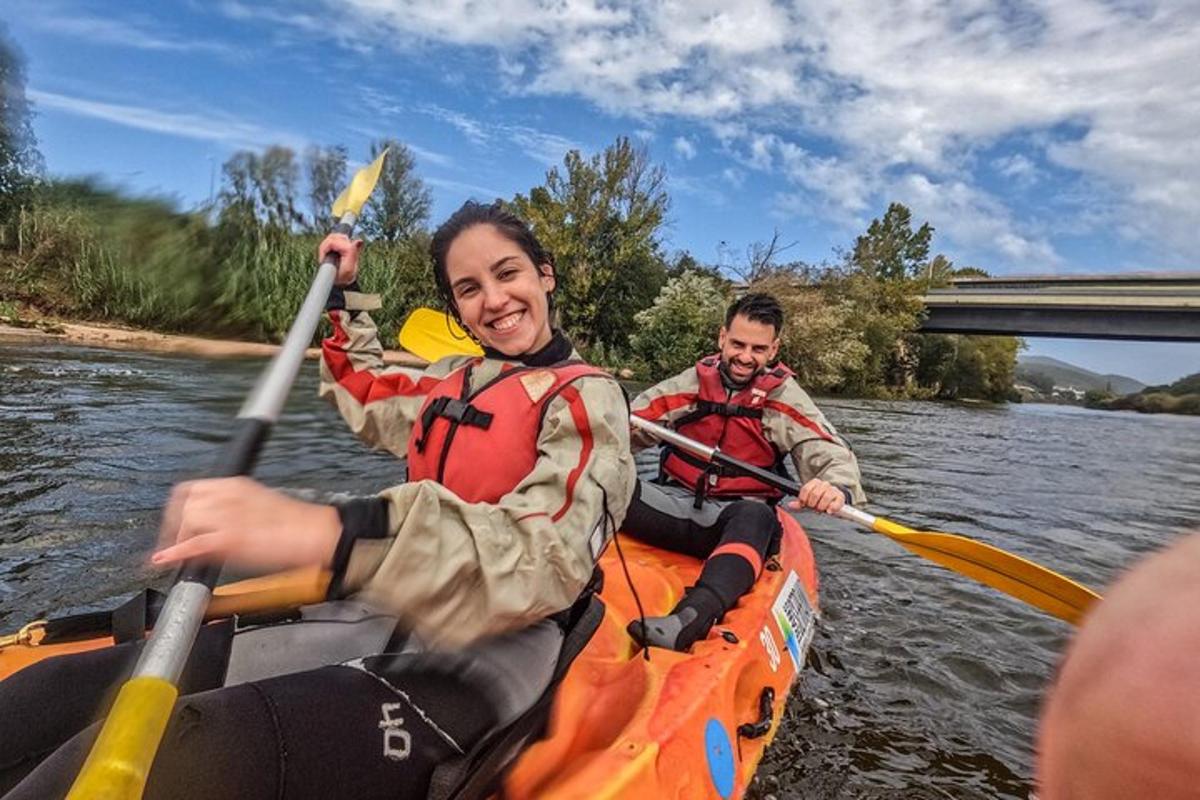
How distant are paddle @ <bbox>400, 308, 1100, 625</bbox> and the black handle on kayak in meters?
0.89

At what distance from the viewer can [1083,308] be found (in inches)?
870

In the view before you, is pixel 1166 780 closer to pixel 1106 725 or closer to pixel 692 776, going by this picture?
pixel 1106 725

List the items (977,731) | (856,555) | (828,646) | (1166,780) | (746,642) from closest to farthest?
1. (1166,780)
2. (746,642)
3. (977,731)
4. (828,646)
5. (856,555)

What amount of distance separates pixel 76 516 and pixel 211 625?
9.61 ft

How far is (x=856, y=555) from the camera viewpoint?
4.50 meters

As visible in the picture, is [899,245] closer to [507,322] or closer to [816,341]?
[816,341]

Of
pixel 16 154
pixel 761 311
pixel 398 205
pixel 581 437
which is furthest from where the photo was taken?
pixel 16 154

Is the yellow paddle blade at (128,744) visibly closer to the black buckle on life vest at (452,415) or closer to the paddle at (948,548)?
the black buckle on life vest at (452,415)

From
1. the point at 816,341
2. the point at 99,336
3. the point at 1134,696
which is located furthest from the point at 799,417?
the point at 816,341

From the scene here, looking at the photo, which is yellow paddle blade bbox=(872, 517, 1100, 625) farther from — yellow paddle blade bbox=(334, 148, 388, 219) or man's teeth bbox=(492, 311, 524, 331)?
yellow paddle blade bbox=(334, 148, 388, 219)

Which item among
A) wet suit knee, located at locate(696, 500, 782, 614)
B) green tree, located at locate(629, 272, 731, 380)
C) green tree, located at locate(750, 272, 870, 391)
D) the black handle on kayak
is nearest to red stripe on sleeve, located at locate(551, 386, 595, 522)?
the black handle on kayak

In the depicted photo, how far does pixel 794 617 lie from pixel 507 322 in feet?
6.01

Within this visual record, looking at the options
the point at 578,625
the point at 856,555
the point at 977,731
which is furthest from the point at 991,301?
the point at 578,625

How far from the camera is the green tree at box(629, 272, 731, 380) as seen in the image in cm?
1756
